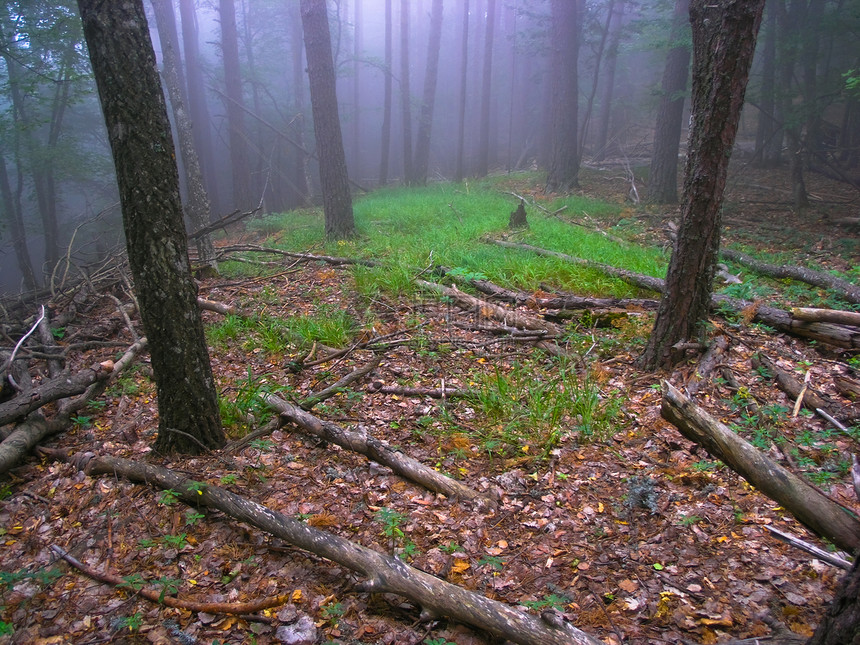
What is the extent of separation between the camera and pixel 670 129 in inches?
548

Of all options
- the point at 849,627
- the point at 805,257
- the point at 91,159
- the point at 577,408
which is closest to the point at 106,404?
the point at 577,408

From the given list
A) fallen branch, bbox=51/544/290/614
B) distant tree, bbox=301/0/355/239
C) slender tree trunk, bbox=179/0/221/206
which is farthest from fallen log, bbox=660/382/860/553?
slender tree trunk, bbox=179/0/221/206

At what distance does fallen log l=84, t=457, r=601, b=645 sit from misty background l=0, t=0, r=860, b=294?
21.7 feet

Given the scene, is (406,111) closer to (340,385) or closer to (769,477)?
(340,385)

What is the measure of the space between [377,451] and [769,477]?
2.47 m

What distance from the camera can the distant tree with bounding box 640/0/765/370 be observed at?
3.95 metres

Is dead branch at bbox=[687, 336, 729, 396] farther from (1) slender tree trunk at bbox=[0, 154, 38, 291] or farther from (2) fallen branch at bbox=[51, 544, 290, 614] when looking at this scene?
(1) slender tree trunk at bbox=[0, 154, 38, 291]

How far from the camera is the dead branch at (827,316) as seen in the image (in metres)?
4.83

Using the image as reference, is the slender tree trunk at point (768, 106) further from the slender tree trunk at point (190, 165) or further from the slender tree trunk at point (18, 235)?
the slender tree trunk at point (18, 235)

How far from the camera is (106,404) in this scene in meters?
4.87

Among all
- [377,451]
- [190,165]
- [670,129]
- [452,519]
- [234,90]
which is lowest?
[452,519]

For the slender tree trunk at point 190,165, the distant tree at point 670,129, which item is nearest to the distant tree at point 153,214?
the slender tree trunk at point 190,165

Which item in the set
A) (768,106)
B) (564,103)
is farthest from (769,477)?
(768,106)

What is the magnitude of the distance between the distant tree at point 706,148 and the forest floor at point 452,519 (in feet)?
1.91
